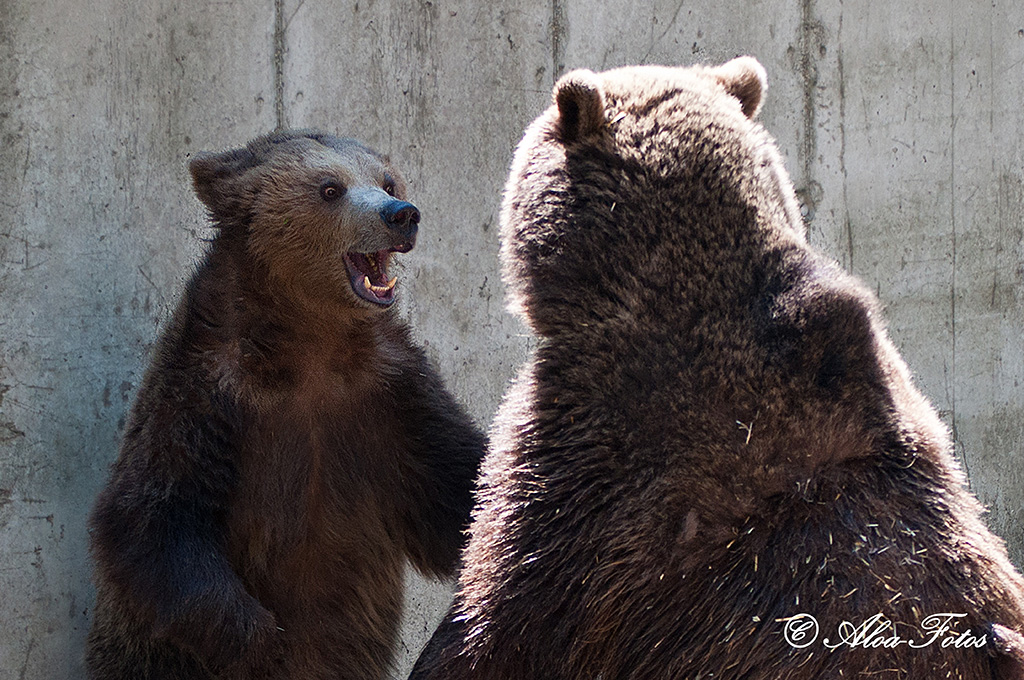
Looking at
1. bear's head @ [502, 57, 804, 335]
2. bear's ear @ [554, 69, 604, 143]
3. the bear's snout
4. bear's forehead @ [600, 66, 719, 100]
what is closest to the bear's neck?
the bear's snout


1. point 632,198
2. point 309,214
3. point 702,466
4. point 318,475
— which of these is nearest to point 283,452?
point 318,475

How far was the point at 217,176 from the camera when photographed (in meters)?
4.51

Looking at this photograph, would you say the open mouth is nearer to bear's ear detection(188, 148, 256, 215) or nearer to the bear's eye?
the bear's eye

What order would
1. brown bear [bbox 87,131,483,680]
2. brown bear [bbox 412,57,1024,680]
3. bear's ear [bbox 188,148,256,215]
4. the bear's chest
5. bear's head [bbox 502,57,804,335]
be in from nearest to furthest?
1. brown bear [bbox 412,57,1024,680]
2. bear's head [bbox 502,57,804,335]
3. brown bear [bbox 87,131,483,680]
4. the bear's chest
5. bear's ear [bbox 188,148,256,215]

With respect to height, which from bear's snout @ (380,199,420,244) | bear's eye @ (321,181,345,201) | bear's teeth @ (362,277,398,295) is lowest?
bear's teeth @ (362,277,398,295)

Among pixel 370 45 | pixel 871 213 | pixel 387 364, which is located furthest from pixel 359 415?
pixel 871 213

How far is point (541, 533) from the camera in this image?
3.20 metres

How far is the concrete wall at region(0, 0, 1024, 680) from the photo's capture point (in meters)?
4.60

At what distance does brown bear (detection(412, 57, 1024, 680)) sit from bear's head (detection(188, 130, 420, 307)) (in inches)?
36.5

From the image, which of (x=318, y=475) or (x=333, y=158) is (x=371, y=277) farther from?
(x=318, y=475)

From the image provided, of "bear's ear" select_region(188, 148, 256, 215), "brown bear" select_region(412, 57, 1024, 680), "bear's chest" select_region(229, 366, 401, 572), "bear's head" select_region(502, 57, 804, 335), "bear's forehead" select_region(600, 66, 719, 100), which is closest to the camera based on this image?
"brown bear" select_region(412, 57, 1024, 680)

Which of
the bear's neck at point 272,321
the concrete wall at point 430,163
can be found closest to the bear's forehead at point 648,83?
the bear's neck at point 272,321

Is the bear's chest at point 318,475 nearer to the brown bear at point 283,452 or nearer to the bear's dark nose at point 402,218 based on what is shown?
the brown bear at point 283,452

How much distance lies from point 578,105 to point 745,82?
0.71 metres
